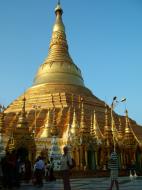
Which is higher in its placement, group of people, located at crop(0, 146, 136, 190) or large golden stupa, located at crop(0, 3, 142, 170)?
large golden stupa, located at crop(0, 3, 142, 170)

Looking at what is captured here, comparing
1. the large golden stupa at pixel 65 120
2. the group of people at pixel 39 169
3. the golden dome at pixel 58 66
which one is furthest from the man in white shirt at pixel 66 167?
the golden dome at pixel 58 66

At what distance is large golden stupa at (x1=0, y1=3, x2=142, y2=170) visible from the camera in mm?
31812

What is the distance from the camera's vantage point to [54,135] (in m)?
32.5

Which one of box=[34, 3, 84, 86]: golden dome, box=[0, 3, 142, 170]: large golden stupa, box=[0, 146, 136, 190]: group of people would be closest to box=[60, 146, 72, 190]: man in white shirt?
box=[0, 146, 136, 190]: group of people

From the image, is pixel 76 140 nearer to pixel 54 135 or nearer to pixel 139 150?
pixel 54 135

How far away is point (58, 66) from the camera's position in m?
55.4

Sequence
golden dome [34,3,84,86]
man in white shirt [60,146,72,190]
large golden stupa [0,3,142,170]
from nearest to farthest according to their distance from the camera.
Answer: man in white shirt [60,146,72,190]
large golden stupa [0,3,142,170]
golden dome [34,3,84,86]

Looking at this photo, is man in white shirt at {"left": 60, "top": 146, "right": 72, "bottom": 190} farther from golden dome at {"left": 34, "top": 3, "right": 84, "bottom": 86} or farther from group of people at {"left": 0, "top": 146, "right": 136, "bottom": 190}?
golden dome at {"left": 34, "top": 3, "right": 84, "bottom": 86}

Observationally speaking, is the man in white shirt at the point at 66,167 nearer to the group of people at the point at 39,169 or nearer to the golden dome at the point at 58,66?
the group of people at the point at 39,169

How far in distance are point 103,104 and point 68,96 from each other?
6090 millimetres

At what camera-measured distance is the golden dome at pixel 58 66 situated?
177 ft

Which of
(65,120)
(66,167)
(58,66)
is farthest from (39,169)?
(58,66)

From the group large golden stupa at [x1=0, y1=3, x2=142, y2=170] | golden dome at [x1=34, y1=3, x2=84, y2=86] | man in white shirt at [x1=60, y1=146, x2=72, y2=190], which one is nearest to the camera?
man in white shirt at [x1=60, y1=146, x2=72, y2=190]

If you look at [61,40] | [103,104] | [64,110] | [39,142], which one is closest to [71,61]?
[61,40]
